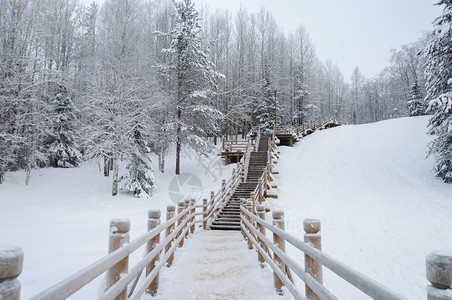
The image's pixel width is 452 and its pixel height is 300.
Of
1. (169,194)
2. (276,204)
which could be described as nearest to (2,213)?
(169,194)

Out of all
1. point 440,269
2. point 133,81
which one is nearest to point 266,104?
point 133,81

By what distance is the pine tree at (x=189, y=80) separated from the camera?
23781 millimetres

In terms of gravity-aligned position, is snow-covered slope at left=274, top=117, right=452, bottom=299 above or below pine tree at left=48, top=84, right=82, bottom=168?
below

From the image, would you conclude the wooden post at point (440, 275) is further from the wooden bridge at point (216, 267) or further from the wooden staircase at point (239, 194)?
the wooden staircase at point (239, 194)

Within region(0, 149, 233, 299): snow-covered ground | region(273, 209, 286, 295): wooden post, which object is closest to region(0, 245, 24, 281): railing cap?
region(273, 209, 286, 295): wooden post

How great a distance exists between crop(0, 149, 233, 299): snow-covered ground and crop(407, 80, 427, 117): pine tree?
30.4 metres

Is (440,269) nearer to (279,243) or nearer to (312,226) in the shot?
(312,226)

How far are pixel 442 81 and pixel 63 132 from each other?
29.8m

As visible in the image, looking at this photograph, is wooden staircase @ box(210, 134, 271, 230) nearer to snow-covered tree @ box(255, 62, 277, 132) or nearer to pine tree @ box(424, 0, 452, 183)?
pine tree @ box(424, 0, 452, 183)

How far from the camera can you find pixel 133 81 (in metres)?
18.1

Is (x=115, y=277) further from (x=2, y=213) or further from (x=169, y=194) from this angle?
(x=169, y=194)

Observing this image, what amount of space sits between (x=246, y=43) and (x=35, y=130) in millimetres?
30396

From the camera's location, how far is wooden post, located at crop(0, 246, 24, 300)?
1.12 metres

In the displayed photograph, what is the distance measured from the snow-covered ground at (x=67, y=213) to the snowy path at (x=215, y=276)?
71.4 inches
